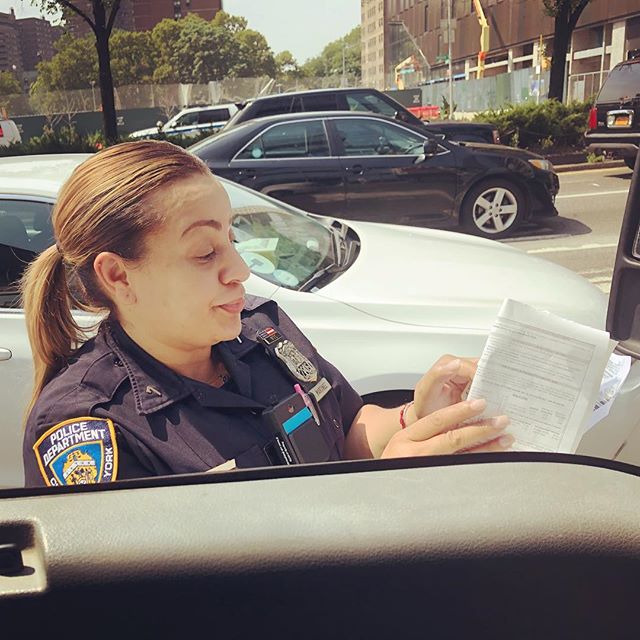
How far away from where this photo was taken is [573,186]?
38.0 ft

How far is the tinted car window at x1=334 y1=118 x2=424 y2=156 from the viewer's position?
7.55 meters

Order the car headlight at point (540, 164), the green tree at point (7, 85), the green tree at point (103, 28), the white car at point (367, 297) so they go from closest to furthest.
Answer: the white car at point (367, 297) → the car headlight at point (540, 164) → the green tree at point (103, 28) → the green tree at point (7, 85)

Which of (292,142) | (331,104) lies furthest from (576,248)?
(331,104)

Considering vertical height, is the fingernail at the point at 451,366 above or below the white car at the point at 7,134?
below

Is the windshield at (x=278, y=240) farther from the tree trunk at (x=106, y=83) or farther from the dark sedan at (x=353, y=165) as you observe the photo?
the tree trunk at (x=106, y=83)

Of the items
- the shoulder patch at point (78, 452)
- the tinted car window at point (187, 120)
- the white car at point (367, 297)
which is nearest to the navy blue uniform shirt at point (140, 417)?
the shoulder patch at point (78, 452)

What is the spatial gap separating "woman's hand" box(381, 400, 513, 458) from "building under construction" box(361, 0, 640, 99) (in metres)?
18.9

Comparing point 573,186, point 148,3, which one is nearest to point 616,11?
point 573,186

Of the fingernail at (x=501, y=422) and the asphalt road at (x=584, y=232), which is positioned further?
the asphalt road at (x=584, y=232)

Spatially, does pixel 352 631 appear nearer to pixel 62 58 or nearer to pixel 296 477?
pixel 296 477

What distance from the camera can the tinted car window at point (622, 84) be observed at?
430 inches

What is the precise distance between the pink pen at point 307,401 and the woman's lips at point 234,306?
0.71 feet

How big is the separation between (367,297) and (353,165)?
193 inches

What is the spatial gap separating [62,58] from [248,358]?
62.2 metres
